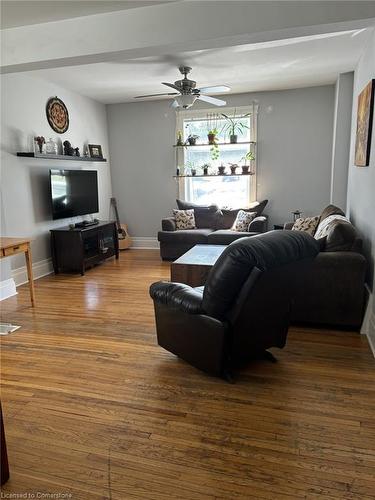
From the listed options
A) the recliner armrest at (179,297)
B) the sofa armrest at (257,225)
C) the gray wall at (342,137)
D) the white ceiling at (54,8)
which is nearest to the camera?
the recliner armrest at (179,297)

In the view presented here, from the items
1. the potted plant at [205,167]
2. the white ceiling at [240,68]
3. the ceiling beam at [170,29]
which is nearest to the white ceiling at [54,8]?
the ceiling beam at [170,29]

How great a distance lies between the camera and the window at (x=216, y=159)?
6277 mm

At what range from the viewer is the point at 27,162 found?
4.85 metres

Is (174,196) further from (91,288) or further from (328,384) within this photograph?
(328,384)

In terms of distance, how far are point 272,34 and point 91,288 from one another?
3424mm

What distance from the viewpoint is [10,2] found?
271 centimetres

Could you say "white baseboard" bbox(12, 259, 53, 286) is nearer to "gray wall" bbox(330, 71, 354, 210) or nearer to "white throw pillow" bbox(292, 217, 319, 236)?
"white throw pillow" bbox(292, 217, 319, 236)

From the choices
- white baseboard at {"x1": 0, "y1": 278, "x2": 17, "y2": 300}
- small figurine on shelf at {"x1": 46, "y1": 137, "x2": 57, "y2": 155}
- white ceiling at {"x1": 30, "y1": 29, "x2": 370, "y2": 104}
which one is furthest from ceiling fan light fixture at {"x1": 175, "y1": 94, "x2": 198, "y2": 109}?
white baseboard at {"x1": 0, "y1": 278, "x2": 17, "y2": 300}

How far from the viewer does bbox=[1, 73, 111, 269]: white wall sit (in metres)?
4.52

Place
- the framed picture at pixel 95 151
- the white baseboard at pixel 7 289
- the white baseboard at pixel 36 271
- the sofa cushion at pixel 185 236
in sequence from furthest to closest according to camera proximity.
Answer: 1. the framed picture at pixel 95 151
2. the sofa cushion at pixel 185 236
3. the white baseboard at pixel 36 271
4. the white baseboard at pixel 7 289

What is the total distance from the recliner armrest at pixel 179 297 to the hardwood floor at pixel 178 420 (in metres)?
0.51

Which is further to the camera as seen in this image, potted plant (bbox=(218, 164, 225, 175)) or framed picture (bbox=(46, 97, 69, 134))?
potted plant (bbox=(218, 164, 225, 175))

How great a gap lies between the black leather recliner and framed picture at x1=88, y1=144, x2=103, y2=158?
430 cm

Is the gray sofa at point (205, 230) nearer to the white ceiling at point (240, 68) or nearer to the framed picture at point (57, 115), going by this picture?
the white ceiling at point (240, 68)
